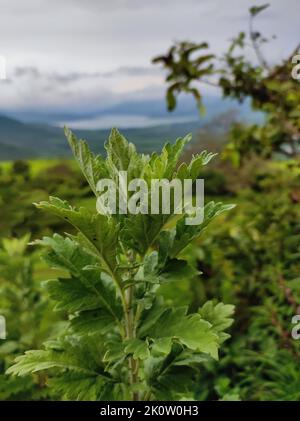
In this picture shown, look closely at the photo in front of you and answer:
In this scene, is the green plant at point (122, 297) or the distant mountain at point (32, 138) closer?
the green plant at point (122, 297)

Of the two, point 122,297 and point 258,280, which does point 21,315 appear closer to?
point 122,297

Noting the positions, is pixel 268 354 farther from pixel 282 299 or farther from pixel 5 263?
pixel 5 263

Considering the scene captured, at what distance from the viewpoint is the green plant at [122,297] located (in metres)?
0.87

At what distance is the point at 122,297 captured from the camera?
96 centimetres

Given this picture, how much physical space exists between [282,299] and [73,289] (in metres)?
1.53

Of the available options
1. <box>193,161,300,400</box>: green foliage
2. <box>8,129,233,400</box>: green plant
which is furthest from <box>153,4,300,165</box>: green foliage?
<box>8,129,233,400</box>: green plant

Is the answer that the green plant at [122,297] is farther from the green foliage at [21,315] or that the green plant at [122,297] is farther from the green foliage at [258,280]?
the green foliage at [258,280]

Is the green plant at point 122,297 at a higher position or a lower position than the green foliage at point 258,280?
lower

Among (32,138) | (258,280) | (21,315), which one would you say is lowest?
(21,315)

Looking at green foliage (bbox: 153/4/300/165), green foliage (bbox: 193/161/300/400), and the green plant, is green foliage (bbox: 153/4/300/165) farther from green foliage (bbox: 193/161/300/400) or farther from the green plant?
the green plant

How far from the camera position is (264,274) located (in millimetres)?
2482

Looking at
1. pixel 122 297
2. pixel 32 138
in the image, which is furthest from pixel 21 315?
pixel 32 138

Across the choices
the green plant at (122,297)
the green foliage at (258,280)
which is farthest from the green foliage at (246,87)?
the green plant at (122,297)

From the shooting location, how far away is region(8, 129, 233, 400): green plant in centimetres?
87
